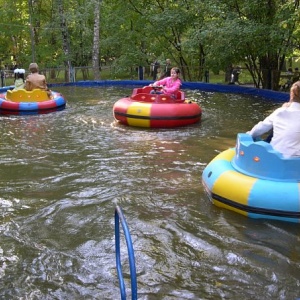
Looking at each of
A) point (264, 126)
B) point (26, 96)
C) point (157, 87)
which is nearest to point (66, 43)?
point (26, 96)

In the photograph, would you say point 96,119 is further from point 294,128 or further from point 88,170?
point 294,128

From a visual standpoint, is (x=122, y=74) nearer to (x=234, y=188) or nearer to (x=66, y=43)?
(x=66, y=43)

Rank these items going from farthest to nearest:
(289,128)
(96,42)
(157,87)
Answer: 1. (96,42)
2. (157,87)
3. (289,128)

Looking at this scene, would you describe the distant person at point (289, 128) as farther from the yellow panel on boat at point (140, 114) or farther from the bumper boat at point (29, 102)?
the bumper boat at point (29, 102)

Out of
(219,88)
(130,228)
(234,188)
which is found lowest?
(130,228)

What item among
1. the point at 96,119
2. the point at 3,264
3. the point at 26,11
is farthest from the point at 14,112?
the point at 26,11

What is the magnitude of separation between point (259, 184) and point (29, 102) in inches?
296

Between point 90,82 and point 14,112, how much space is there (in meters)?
7.49

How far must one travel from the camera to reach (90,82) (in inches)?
695

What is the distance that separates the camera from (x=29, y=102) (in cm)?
1059

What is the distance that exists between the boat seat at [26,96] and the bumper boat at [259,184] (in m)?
7.05

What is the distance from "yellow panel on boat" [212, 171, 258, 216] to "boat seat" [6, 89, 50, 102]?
7.22 m

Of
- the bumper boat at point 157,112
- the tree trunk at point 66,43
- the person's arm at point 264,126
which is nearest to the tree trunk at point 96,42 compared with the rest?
the tree trunk at point 66,43

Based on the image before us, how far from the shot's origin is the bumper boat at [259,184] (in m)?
4.20
